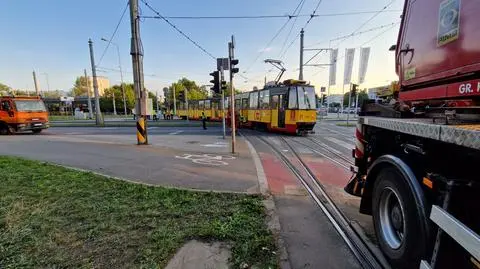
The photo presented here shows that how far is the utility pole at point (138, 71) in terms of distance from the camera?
1222 cm

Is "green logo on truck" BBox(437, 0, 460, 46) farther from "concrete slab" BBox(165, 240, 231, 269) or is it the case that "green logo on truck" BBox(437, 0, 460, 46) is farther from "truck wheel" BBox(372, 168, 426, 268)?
"concrete slab" BBox(165, 240, 231, 269)

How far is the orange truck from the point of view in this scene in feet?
62.4

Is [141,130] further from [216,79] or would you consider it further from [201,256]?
[201,256]

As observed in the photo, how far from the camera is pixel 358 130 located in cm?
426

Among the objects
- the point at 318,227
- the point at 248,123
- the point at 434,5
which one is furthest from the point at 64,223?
the point at 248,123

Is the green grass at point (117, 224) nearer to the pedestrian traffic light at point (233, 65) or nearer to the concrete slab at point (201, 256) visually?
the concrete slab at point (201, 256)

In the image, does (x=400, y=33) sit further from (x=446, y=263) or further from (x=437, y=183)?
(x=446, y=263)

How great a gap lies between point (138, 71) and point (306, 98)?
9.41 m

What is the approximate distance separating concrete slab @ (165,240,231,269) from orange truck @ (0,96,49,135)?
21.2 meters

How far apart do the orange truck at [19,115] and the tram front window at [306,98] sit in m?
17.9

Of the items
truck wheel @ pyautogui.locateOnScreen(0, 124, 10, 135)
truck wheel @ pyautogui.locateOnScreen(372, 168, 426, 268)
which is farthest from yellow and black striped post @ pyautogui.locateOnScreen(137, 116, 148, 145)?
truck wheel @ pyautogui.locateOnScreen(0, 124, 10, 135)

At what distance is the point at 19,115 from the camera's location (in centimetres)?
1909

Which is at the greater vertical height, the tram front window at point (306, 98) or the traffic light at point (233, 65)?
the traffic light at point (233, 65)

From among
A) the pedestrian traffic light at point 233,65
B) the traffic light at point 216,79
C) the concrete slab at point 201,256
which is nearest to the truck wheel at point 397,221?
Result: the concrete slab at point 201,256
